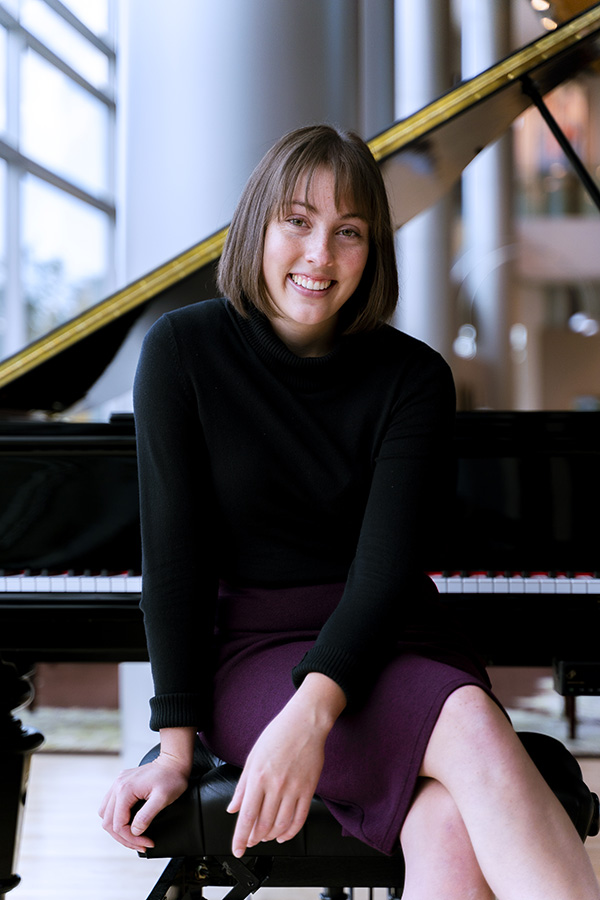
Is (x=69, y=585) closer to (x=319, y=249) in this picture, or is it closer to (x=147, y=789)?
(x=147, y=789)

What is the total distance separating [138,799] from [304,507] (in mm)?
436

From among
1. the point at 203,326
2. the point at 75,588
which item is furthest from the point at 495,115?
the point at 75,588

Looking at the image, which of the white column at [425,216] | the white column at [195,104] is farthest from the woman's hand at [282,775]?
the white column at [425,216]

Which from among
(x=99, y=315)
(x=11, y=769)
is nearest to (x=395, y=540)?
(x=11, y=769)

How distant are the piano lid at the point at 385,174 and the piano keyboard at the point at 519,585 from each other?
0.76 meters

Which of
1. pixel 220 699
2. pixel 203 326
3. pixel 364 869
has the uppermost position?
pixel 203 326

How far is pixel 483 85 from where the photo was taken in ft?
6.38

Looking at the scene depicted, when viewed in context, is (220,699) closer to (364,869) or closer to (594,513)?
(364,869)

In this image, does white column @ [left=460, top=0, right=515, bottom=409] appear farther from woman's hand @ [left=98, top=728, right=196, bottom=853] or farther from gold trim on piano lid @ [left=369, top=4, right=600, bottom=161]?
woman's hand @ [left=98, top=728, right=196, bottom=853]

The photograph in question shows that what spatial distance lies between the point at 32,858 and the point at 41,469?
3.87 feet

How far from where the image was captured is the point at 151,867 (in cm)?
234

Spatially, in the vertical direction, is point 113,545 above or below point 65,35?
below

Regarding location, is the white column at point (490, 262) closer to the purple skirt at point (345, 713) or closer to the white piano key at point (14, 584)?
the white piano key at point (14, 584)

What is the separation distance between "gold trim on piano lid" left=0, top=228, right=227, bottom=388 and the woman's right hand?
1.05m
